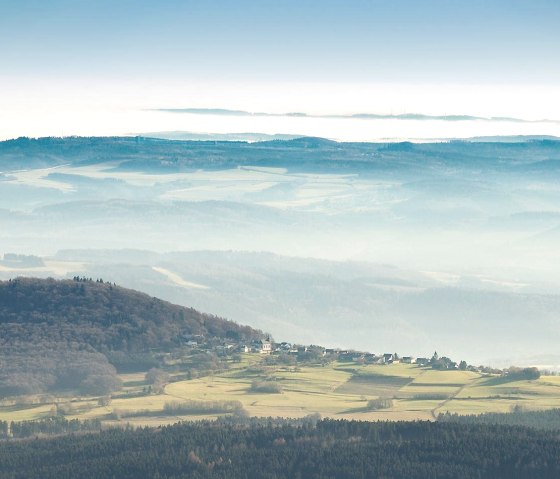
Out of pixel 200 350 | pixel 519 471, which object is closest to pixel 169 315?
pixel 200 350

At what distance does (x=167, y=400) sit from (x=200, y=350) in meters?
28.6

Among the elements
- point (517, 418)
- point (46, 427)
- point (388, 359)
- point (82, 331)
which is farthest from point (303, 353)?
point (46, 427)

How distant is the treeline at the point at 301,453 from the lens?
10125cm

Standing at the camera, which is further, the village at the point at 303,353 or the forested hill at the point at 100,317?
the forested hill at the point at 100,317

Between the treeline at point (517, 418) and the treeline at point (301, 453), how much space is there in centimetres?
990

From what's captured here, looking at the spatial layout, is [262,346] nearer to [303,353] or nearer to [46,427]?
[303,353]

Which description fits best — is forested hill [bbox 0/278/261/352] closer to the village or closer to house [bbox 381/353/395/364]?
the village

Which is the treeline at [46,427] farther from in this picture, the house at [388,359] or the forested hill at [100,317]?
the house at [388,359]

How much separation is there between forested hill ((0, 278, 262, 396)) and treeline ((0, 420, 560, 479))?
115 feet

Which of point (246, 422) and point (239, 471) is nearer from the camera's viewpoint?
point (239, 471)

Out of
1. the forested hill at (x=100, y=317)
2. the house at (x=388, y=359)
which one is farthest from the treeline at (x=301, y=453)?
the forested hill at (x=100, y=317)

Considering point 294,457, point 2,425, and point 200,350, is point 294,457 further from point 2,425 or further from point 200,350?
point 200,350

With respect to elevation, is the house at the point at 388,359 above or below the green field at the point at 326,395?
below

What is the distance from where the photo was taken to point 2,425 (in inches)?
5049
